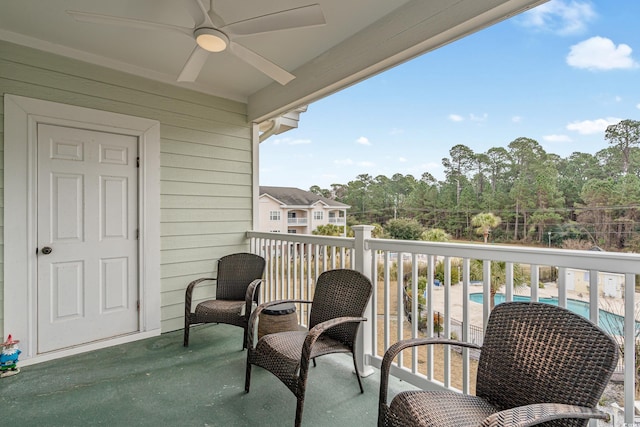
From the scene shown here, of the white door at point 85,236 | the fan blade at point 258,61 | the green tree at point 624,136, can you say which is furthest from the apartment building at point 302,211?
the green tree at point 624,136

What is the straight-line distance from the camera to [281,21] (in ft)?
5.95

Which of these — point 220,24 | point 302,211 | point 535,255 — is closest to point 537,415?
point 535,255

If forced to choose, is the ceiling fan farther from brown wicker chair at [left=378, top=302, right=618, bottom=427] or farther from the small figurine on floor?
the small figurine on floor

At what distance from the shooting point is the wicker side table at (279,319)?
8.91 ft

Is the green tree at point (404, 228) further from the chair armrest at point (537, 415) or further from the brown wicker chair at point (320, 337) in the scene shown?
the chair armrest at point (537, 415)

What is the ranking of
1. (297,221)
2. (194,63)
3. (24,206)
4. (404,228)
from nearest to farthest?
(194,63) < (24,206) < (404,228) < (297,221)

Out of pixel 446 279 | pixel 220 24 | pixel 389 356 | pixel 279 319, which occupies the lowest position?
pixel 279 319

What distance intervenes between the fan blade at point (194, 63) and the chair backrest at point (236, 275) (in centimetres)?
186

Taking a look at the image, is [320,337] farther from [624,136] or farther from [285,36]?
[624,136]

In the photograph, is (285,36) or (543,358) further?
(285,36)

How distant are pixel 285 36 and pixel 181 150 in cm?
176

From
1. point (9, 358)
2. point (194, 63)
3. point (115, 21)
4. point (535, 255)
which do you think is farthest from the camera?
point (9, 358)

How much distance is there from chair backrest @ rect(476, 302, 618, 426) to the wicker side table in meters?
1.64

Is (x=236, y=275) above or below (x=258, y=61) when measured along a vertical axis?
below
